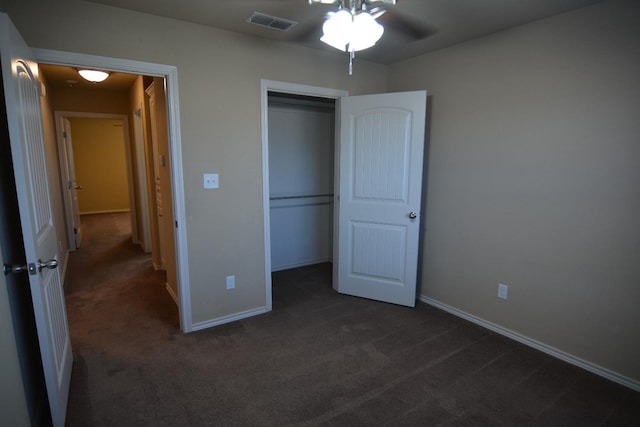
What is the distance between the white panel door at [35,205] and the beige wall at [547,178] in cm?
290

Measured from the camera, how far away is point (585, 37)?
2.14m

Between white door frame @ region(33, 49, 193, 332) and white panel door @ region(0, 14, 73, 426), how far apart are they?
21cm

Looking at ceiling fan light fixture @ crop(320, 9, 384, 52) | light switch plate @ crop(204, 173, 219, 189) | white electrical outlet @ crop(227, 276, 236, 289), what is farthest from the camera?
white electrical outlet @ crop(227, 276, 236, 289)

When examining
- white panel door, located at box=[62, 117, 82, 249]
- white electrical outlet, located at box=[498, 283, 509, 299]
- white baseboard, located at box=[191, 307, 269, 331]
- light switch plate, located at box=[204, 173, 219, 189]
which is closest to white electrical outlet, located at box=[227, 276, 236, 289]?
white baseboard, located at box=[191, 307, 269, 331]

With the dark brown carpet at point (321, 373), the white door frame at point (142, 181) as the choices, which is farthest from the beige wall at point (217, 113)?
the white door frame at point (142, 181)

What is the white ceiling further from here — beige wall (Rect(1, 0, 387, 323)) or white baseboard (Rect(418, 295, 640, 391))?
white baseboard (Rect(418, 295, 640, 391))

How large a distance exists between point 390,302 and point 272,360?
4.55 feet

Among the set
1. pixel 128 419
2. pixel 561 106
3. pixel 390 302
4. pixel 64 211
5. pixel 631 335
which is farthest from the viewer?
pixel 64 211

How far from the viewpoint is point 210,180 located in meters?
2.66

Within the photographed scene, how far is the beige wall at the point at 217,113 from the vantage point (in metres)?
2.23

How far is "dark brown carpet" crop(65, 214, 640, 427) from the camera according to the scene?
1860 millimetres

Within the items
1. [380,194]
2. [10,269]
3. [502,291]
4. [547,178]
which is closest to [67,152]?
[10,269]

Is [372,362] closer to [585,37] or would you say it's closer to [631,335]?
[631,335]

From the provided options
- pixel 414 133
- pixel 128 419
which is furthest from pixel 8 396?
pixel 414 133
